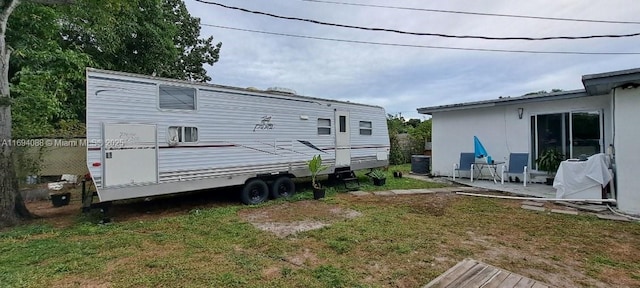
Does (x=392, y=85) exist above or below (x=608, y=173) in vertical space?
above

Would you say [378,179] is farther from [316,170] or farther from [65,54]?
[65,54]

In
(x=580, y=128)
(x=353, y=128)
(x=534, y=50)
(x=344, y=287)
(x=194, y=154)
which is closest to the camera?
(x=344, y=287)

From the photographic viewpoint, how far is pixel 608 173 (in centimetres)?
612

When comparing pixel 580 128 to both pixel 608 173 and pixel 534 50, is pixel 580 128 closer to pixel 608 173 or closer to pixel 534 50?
pixel 608 173

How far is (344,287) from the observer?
282cm

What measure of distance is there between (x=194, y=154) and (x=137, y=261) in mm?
2669

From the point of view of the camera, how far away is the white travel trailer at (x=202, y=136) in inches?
192

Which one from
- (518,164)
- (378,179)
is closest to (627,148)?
(518,164)

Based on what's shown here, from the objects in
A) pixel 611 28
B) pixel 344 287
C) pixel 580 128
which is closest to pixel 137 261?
pixel 344 287

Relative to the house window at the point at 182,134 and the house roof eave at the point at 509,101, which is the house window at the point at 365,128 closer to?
the house roof eave at the point at 509,101

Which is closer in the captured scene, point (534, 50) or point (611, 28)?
point (611, 28)

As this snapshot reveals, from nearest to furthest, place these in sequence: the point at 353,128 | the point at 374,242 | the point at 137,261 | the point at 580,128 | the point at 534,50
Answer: the point at 137,261, the point at 374,242, the point at 580,128, the point at 353,128, the point at 534,50

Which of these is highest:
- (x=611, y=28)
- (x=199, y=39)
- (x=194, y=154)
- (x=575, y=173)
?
(x=199, y=39)

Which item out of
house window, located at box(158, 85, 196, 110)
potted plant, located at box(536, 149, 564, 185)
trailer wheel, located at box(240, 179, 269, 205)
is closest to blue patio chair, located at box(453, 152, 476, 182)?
potted plant, located at box(536, 149, 564, 185)
